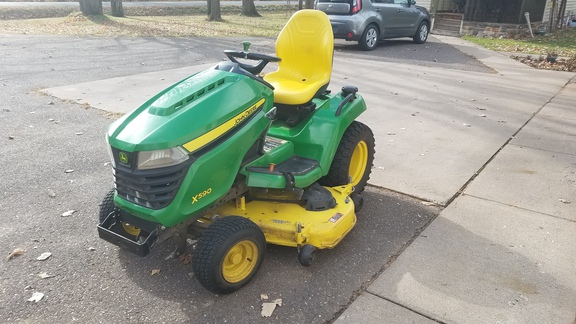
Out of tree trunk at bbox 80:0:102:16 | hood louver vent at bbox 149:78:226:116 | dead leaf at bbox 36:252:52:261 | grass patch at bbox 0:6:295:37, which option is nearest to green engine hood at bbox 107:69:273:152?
hood louver vent at bbox 149:78:226:116

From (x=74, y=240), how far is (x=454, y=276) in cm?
253

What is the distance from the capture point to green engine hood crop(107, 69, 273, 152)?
2.58 m

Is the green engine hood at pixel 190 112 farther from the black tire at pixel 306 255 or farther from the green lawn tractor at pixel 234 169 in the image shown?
the black tire at pixel 306 255

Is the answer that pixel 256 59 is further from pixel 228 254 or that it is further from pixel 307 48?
pixel 228 254

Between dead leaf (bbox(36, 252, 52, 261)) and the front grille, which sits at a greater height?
the front grille

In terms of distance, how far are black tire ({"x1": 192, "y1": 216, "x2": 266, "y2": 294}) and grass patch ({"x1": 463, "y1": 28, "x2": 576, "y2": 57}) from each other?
1212 centimetres

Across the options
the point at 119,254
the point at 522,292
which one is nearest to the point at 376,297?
the point at 522,292

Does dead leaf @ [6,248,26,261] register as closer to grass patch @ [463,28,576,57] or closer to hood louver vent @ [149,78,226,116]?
hood louver vent @ [149,78,226,116]

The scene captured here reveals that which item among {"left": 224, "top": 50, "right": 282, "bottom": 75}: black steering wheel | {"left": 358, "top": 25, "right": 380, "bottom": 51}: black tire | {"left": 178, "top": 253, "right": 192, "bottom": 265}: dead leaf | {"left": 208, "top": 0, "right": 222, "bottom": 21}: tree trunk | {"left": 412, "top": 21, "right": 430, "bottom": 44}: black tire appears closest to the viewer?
{"left": 178, "top": 253, "right": 192, "bottom": 265}: dead leaf

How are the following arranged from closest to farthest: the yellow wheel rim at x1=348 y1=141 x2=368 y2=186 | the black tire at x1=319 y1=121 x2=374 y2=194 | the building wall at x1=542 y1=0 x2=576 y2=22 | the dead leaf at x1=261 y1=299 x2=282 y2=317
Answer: the dead leaf at x1=261 y1=299 x2=282 y2=317 → the black tire at x1=319 y1=121 x2=374 y2=194 → the yellow wheel rim at x1=348 y1=141 x2=368 y2=186 → the building wall at x1=542 y1=0 x2=576 y2=22

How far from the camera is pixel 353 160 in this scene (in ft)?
13.5

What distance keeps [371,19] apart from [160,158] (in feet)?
34.8

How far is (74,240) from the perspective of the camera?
3.38 meters

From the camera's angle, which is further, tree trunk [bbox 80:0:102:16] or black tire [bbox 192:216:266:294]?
tree trunk [bbox 80:0:102:16]
